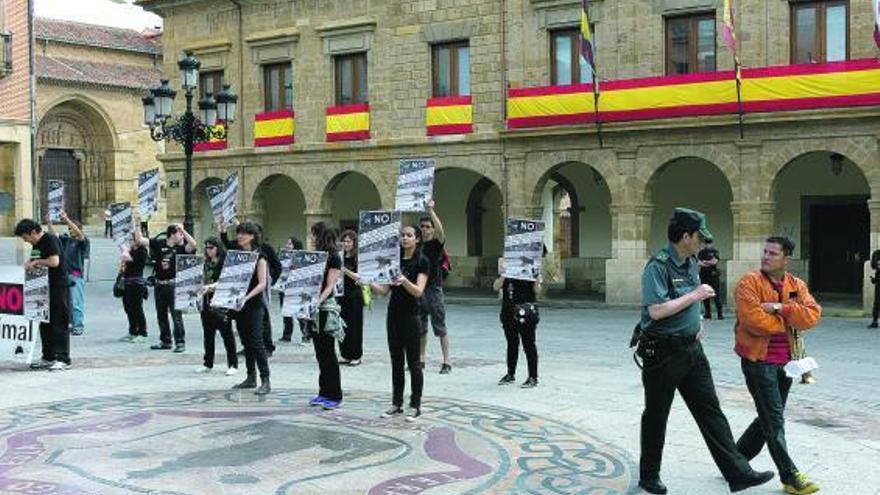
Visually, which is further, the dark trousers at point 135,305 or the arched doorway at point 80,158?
the arched doorway at point 80,158

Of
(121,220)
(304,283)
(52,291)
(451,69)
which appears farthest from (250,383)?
(451,69)

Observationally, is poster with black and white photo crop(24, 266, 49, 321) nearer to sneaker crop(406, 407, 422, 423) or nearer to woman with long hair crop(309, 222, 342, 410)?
woman with long hair crop(309, 222, 342, 410)

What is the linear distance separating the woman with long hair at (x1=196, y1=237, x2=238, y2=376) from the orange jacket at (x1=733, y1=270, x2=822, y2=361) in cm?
626

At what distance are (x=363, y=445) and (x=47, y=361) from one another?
5944 mm

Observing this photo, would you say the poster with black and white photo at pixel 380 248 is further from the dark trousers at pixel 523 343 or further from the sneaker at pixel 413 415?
the dark trousers at pixel 523 343

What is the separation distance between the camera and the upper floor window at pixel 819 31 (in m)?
19.8

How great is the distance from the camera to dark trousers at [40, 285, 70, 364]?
11438mm

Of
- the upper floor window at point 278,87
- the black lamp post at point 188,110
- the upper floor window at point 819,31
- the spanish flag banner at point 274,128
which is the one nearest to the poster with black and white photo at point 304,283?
the black lamp post at point 188,110

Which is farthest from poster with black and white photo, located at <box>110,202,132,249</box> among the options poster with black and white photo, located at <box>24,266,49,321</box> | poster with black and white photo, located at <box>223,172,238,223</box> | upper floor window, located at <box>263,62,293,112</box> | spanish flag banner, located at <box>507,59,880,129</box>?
upper floor window, located at <box>263,62,293,112</box>

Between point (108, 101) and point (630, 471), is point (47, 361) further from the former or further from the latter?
point (108, 101)

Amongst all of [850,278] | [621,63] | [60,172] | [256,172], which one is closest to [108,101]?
[60,172]

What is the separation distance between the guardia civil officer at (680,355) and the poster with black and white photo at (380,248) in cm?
285

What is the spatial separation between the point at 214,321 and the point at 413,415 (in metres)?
3.58

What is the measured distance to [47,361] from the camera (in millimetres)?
11734
